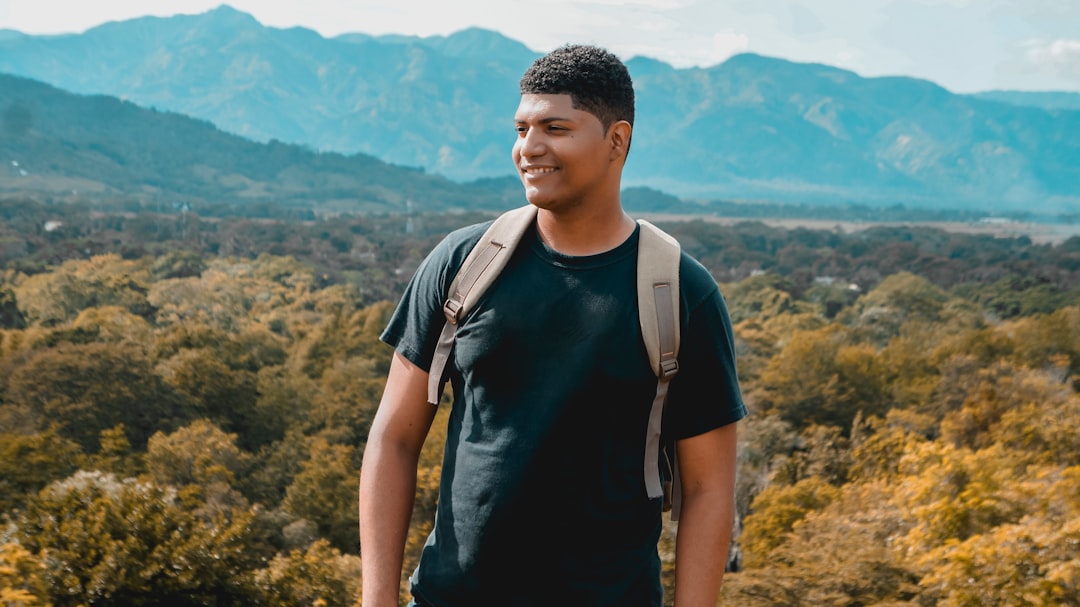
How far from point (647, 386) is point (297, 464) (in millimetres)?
30366

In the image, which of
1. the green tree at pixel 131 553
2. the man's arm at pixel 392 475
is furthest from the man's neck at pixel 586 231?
the green tree at pixel 131 553

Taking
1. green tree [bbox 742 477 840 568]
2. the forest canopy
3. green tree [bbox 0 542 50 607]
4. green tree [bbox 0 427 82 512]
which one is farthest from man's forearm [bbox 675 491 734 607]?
green tree [bbox 0 427 82 512]

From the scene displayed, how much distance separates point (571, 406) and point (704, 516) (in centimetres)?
49

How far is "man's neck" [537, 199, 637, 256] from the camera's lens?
2.58m

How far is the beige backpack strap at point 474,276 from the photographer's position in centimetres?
254

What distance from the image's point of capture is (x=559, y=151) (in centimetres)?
249

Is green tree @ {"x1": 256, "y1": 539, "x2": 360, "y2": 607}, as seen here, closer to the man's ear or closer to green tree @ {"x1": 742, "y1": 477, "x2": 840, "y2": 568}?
green tree @ {"x1": 742, "y1": 477, "x2": 840, "y2": 568}

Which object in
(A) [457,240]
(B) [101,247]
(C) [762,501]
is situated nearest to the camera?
(A) [457,240]

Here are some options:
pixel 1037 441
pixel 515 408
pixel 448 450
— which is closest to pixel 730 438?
pixel 515 408

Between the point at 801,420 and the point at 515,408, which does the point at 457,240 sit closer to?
the point at 515,408

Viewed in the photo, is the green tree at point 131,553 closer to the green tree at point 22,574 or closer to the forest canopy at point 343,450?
the forest canopy at point 343,450

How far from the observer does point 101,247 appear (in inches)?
3784

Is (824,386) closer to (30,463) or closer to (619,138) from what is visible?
(30,463)

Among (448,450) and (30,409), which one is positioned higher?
(448,450)
